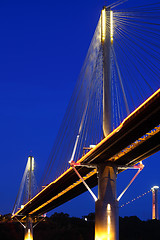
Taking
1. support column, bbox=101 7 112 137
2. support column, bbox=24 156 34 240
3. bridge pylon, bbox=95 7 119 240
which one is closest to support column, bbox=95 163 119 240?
bridge pylon, bbox=95 7 119 240

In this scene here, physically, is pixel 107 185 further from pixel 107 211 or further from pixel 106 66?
pixel 106 66

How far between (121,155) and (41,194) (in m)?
22.0

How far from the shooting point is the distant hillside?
104188 millimetres

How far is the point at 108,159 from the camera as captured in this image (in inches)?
1476

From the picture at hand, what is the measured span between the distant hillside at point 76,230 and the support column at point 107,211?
63780 mm

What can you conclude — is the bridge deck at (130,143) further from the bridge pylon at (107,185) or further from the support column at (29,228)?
the support column at (29,228)

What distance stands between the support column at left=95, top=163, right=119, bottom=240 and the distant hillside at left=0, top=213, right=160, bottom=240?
63780mm

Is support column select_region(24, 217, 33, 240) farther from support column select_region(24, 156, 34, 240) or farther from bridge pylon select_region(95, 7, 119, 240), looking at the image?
bridge pylon select_region(95, 7, 119, 240)

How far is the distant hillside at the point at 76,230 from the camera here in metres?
104

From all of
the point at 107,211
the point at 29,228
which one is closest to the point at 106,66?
the point at 107,211

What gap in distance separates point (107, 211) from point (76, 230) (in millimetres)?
74442

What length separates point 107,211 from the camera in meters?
36.8

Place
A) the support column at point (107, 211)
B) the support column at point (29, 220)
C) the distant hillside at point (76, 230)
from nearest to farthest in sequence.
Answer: the support column at point (107, 211)
the support column at point (29, 220)
the distant hillside at point (76, 230)

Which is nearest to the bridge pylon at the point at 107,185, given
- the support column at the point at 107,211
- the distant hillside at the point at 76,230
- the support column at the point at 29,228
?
the support column at the point at 107,211
